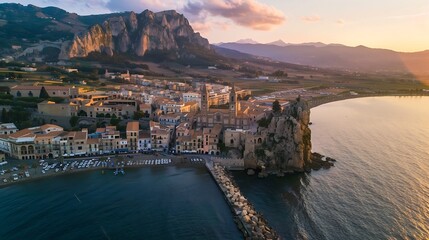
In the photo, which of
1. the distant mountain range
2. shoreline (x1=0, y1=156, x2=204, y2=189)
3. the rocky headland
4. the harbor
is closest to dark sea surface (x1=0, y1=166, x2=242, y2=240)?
shoreline (x1=0, y1=156, x2=204, y2=189)

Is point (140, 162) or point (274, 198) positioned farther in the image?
point (140, 162)

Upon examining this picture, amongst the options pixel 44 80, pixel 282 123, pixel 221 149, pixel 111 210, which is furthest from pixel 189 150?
pixel 44 80

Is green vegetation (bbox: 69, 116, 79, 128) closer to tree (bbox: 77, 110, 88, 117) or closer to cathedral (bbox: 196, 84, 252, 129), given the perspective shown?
tree (bbox: 77, 110, 88, 117)

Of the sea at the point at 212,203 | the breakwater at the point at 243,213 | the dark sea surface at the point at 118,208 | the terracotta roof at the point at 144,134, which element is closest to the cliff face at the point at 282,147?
the sea at the point at 212,203

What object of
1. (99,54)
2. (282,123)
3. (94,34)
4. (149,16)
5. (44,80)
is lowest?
(282,123)

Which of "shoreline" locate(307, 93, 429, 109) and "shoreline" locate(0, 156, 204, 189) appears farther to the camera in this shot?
"shoreline" locate(307, 93, 429, 109)

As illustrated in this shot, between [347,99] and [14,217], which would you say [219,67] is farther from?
[14,217]
